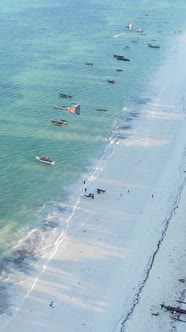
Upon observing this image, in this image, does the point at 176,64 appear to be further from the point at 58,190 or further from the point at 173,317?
the point at 173,317

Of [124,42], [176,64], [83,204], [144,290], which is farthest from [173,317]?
[124,42]

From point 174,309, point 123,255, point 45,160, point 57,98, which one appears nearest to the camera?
point 174,309

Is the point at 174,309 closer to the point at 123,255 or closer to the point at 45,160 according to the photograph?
the point at 123,255

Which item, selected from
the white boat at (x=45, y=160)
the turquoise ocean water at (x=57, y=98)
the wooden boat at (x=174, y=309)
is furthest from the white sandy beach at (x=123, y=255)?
the white boat at (x=45, y=160)

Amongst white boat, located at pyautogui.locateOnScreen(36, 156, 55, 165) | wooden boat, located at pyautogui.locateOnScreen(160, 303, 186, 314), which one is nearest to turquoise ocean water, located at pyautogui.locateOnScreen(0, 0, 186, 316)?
white boat, located at pyautogui.locateOnScreen(36, 156, 55, 165)

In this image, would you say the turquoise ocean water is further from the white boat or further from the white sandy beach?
the white sandy beach

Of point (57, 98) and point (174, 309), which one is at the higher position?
point (174, 309)

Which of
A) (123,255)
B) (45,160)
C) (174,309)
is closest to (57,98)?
(45,160)
